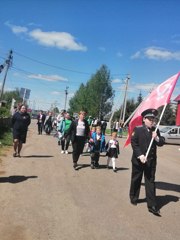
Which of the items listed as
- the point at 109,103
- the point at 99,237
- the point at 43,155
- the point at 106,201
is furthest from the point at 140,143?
the point at 109,103

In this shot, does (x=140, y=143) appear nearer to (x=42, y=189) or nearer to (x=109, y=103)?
(x=42, y=189)

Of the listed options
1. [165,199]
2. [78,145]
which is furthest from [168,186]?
[78,145]

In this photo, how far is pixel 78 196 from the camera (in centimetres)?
755

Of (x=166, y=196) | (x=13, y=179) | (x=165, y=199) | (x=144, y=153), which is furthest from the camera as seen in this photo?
(x=13, y=179)

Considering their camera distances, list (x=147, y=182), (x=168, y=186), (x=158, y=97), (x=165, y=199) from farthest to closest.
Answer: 1. (x=168, y=186)
2. (x=158, y=97)
3. (x=165, y=199)
4. (x=147, y=182)

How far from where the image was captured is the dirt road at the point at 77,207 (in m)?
5.38

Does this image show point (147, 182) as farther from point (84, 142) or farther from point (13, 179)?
point (84, 142)

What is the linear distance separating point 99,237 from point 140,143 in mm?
2600

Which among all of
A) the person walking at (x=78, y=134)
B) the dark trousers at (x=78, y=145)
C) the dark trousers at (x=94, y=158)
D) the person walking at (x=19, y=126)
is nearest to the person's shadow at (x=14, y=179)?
the dark trousers at (x=78, y=145)

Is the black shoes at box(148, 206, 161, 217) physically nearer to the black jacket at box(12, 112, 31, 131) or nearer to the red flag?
the red flag

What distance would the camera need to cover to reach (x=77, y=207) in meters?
6.72

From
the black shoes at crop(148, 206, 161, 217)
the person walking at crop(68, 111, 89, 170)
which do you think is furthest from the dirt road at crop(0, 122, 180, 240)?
the person walking at crop(68, 111, 89, 170)

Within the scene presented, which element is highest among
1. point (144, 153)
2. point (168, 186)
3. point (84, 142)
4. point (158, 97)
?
point (158, 97)

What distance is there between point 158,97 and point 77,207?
3162mm
